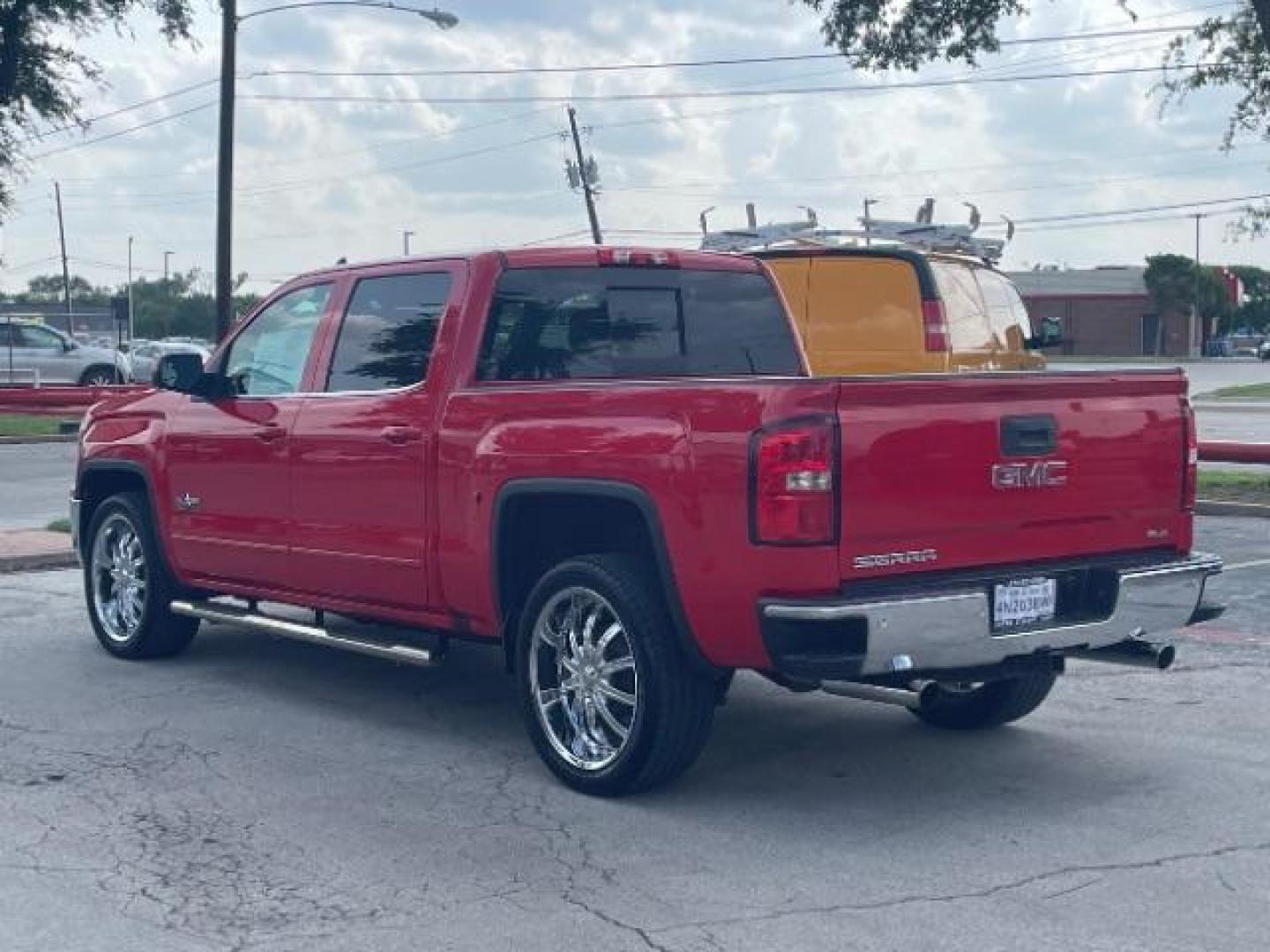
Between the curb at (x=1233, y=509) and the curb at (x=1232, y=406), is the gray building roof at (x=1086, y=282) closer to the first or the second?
the curb at (x=1232, y=406)

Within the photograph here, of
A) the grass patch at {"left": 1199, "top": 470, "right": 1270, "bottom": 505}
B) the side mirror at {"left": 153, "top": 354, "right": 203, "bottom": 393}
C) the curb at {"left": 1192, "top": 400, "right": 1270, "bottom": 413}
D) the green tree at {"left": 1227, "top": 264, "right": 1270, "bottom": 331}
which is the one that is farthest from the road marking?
the green tree at {"left": 1227, "top": 264, "right": 1270, "bottom": 331}

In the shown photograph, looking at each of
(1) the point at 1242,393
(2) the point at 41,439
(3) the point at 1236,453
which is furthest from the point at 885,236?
(1) the point at 1242,393

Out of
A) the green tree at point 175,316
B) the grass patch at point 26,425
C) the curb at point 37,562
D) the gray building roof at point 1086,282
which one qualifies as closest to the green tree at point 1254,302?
the gray building roof at point 1086,282

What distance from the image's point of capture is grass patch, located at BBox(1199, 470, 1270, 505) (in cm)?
1606

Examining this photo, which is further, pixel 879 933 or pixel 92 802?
pixel 92 802

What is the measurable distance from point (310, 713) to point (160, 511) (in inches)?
62.3

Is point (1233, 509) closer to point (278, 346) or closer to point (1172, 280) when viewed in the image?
point (278, 346)

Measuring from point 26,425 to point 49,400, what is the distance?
0.56 metres

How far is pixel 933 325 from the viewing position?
45.6ft

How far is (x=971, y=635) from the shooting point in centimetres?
587

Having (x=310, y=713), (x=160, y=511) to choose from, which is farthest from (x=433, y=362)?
(x=160, y=511)

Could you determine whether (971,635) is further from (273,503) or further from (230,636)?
(230,636)

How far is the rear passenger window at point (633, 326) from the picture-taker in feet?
23.9

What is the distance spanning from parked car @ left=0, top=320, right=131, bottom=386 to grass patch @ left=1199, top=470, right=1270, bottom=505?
982 inches
